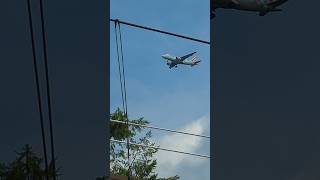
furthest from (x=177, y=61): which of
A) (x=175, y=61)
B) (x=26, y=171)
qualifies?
(x=26, y=171)

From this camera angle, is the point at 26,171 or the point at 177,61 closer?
the point at 26,171

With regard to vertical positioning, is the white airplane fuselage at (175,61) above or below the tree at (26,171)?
above
